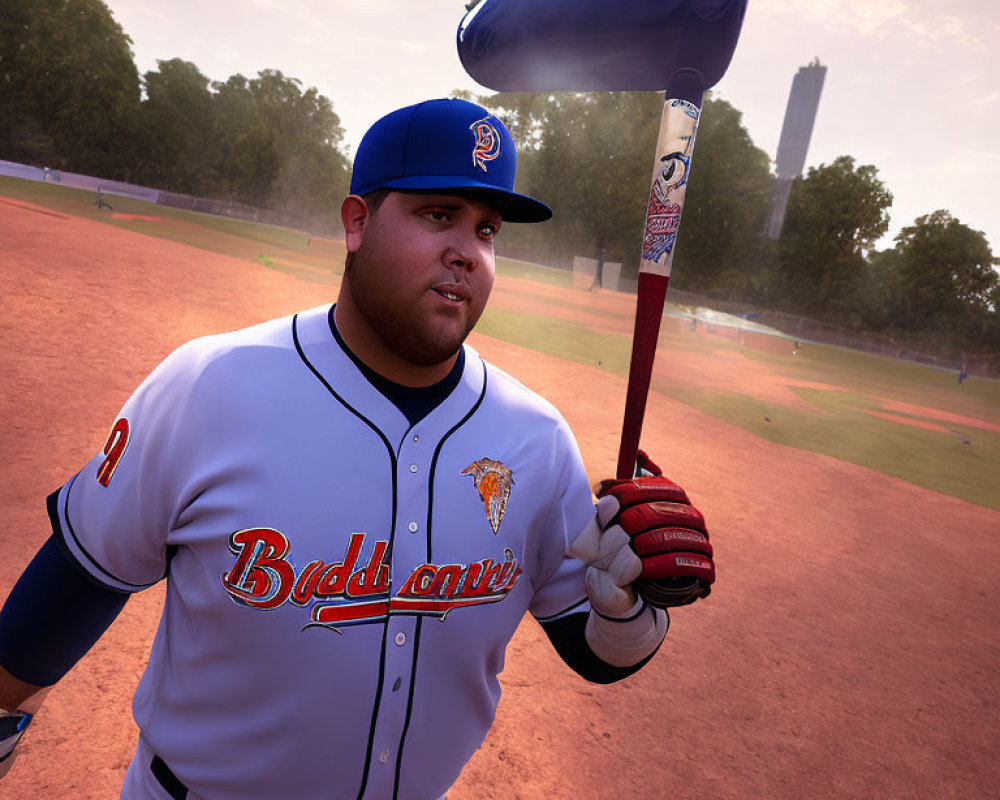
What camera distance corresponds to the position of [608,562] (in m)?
1.41

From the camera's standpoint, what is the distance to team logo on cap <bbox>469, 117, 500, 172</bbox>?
1.42 m

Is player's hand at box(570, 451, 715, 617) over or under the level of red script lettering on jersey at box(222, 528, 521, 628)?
over

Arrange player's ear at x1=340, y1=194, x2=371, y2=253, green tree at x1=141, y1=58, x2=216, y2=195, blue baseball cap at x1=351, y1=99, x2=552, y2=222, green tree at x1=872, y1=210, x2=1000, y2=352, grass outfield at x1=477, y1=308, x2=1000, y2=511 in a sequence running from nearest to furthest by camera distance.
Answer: blue baseball cap at x1=351, y1=99, x2=552, y2=222 → player's ear at x1=340, y1=194, x2=371, y2=253 → grass outfield at x1=477, y1=308, x2=1000, y2=511 → green tree at x1=872, y1=210, x2=1000, y2=352 → green tree at x1=141, y1=58, x2=216, y2=195

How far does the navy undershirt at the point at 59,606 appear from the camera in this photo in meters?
1.47

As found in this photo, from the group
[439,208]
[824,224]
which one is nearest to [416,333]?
[439,208]

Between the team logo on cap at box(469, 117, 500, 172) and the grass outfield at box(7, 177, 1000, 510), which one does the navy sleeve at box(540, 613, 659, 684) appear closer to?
the team logo on cap at box(469, 117, 500, 172)

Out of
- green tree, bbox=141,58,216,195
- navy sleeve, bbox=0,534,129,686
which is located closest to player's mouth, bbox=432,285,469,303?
navy sleeve, bbox=0,534,129,686

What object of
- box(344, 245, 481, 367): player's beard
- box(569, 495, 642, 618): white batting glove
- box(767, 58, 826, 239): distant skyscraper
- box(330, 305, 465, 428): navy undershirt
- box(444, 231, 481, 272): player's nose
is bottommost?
box(569, 495, 642, 618): white batting glove

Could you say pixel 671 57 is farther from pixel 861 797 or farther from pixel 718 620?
pixel 718 620

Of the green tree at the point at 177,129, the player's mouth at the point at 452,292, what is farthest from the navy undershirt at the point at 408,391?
the green tree at the point at 177,129

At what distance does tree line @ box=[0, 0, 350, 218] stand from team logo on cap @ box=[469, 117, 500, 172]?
173ft

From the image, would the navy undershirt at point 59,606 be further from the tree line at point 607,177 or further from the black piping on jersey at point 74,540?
the tree line at point 607,177

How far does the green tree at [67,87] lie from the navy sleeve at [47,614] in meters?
52.4

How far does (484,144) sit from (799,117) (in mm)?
189564
